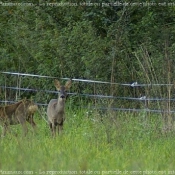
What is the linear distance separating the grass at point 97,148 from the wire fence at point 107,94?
0.31 m

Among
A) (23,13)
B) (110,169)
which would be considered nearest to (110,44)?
(23,13)

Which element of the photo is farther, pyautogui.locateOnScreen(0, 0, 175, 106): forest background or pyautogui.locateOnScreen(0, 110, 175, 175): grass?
pyautogui.locateOnScreen(0, 0, 175, 106): forest background

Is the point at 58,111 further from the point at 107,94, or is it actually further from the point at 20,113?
the point at 107,94

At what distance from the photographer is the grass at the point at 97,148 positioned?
8758 millimetres

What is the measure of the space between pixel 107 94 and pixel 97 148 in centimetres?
463

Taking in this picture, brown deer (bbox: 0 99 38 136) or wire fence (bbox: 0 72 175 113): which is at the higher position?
wire fence (bbox: 0 72 175 113)

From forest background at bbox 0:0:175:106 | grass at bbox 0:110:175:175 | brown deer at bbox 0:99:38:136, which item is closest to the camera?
grass at bbox 0:110:175:175

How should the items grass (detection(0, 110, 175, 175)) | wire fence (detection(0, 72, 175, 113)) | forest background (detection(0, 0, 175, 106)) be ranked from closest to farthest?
grass (detection(0, 110, 175, 175)), wire fence (detection(0, 72, 175, 113)), forest background (detection(0, 0, 175, 106))

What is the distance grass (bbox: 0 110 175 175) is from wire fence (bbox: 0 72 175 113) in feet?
1.02

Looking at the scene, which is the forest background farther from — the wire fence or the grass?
the grass

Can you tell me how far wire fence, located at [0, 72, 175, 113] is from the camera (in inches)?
509

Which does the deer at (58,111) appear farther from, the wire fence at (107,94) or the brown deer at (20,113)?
the wire fence at (107,94)

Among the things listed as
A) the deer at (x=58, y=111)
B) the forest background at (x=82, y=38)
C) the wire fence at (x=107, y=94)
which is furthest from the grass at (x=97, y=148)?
the forest background at (x=82, y=38)

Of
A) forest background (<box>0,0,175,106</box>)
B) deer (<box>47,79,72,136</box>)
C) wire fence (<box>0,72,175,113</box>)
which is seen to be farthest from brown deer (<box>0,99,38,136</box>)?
forest background (<box>0,0,175,106</box>)
